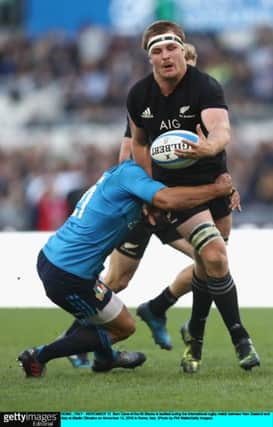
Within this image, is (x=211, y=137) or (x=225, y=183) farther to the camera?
(x=225, y=183)

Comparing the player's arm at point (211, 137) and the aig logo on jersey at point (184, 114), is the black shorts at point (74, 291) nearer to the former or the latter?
the player's arm at point (211, 137)

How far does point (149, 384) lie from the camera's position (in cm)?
740

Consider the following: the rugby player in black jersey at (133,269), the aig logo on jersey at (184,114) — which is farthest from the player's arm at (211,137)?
the rugby player in black jersey at (133,269)

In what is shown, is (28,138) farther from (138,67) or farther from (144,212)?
(144,212)

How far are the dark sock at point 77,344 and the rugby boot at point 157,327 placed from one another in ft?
5.24

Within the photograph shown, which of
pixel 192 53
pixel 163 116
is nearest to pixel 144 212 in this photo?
pixel 163 116

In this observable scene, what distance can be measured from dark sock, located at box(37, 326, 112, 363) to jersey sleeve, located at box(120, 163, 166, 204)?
37.6 inches

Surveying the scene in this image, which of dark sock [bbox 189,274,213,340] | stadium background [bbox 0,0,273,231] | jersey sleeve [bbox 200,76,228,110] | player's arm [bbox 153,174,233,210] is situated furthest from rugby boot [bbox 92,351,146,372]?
stadium background [bbox 0,0,273,231]

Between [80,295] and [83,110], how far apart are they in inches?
598

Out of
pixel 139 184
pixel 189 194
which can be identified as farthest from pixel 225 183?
pixel 139 184

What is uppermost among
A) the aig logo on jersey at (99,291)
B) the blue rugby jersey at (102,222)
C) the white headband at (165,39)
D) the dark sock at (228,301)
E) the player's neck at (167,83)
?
the white headband at (165,39)

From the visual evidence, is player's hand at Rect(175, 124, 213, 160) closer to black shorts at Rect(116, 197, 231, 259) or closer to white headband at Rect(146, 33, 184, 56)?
black shorts at Rect(116, 197, 231, 259)

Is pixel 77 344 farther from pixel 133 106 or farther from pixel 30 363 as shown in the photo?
pixel 133 106

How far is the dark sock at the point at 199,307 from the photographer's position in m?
8.13
